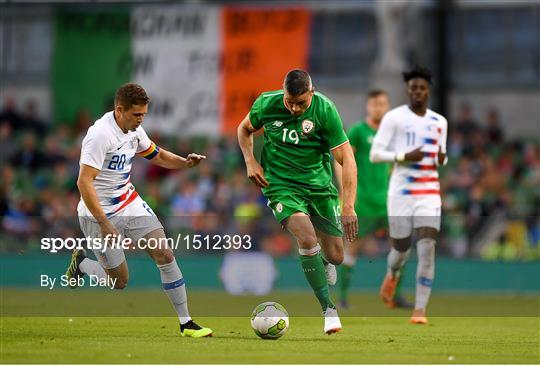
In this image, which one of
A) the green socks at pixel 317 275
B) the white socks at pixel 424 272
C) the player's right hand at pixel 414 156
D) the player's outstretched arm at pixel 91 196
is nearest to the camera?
the player's outstretched arm at pixel 91 196

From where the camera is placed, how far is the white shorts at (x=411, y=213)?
14203 millimetres

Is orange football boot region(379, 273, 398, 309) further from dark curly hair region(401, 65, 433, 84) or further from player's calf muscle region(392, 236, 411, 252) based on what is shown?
dark curly hair region(401, 65, 433, 84)

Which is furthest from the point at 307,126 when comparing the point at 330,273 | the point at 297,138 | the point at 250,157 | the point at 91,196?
the point at 91,196

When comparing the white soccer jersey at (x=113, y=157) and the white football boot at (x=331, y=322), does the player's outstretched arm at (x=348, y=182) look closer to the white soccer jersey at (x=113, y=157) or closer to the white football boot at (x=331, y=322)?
the white football boot at (x=331, y=322)

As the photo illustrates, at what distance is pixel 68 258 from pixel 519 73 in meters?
20.3

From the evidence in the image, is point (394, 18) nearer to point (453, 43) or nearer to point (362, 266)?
point (453, 43)

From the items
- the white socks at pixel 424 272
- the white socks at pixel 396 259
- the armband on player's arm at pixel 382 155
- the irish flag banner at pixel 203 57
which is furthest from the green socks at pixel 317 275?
the irish flag banner at pixel 203 57

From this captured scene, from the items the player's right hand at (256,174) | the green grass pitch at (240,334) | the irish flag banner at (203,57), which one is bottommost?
the green grass pitch at (240,334)

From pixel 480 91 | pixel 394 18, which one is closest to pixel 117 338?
pixel 394 18

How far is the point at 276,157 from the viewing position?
39.1 ft

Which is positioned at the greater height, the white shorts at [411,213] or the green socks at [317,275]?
the white shorts at [411,213]

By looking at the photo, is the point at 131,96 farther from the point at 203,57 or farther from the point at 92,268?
the point at 203,57

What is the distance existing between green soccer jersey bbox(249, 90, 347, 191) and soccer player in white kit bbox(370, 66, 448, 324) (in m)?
2.45

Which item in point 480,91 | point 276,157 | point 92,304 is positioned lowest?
point 92,304
